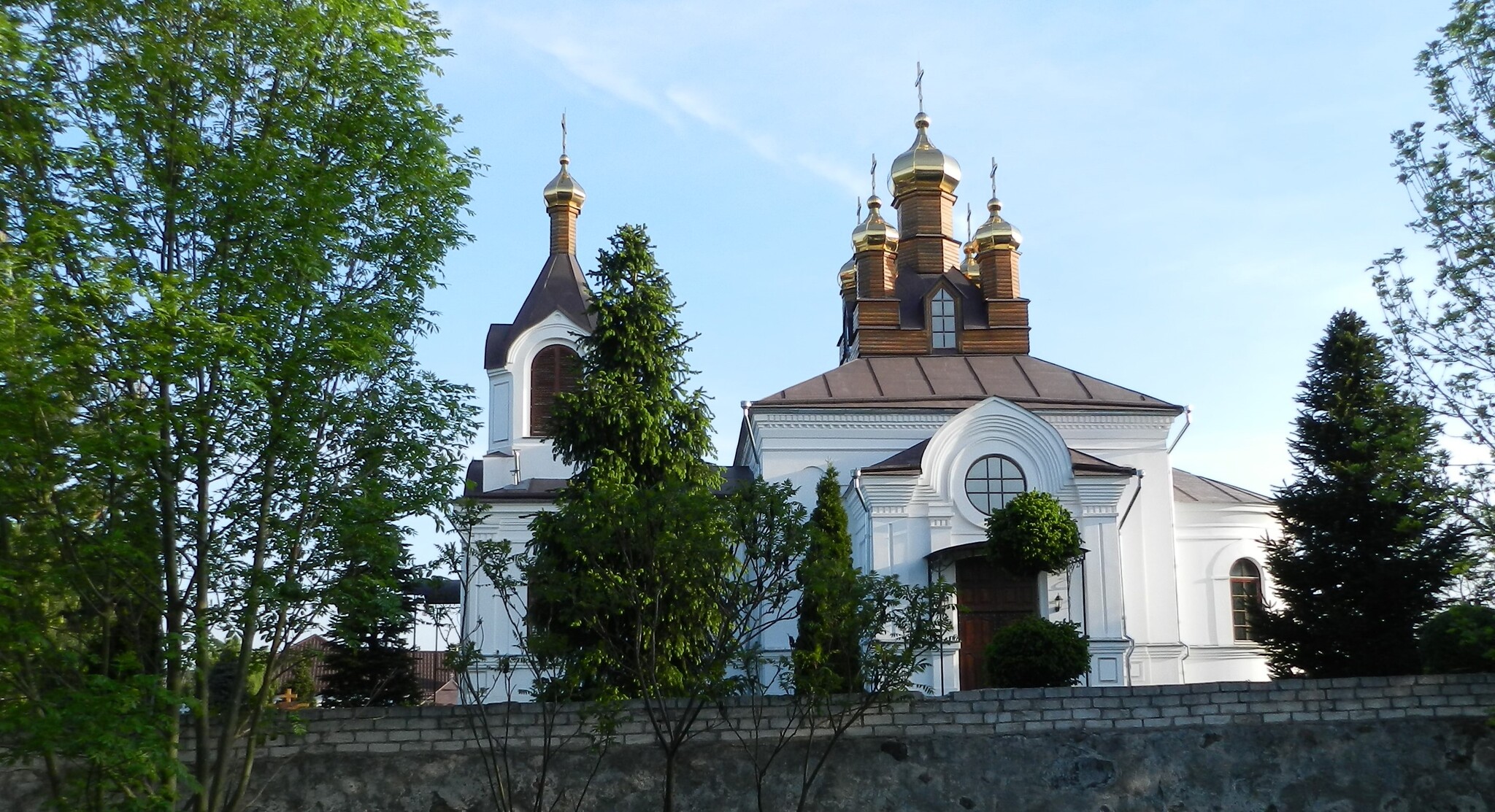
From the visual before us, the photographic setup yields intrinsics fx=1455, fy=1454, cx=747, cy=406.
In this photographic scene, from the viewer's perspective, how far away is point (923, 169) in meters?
26.0

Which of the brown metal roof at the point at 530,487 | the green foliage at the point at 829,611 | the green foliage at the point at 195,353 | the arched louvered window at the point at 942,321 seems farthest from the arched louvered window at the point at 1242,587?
the green foliage at the point at 195,353

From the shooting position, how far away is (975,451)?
19828mm

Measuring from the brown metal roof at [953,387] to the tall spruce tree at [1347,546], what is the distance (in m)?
4.77

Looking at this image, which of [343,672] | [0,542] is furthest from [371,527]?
[343,672]

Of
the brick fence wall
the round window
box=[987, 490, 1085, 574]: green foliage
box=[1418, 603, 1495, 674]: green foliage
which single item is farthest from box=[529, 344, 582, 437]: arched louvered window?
box=[1418, 603, 1495, 674]: green foliage

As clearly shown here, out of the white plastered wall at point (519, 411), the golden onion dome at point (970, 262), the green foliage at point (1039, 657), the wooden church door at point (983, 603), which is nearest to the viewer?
the green foliage at point (1039, 657)

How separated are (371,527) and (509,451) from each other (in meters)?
16.2

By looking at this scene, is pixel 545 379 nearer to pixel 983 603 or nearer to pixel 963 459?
pixel 963 459

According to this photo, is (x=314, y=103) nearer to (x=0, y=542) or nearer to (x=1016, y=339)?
(x=0, y=542)

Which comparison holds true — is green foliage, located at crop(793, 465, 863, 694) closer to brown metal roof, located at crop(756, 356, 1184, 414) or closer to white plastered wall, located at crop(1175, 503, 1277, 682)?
brown metal roof, located at crop(756, 356, 1184, 414)

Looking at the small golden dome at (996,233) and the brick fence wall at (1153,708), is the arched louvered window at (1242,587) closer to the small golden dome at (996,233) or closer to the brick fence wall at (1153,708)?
the small golden dome at (996,233)

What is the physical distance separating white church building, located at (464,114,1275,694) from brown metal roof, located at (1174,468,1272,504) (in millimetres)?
43

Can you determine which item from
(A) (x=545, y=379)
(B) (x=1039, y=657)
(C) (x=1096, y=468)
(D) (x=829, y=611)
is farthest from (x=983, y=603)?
(A) (x=545, y=379)

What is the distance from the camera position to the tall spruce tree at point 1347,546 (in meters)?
15.2
